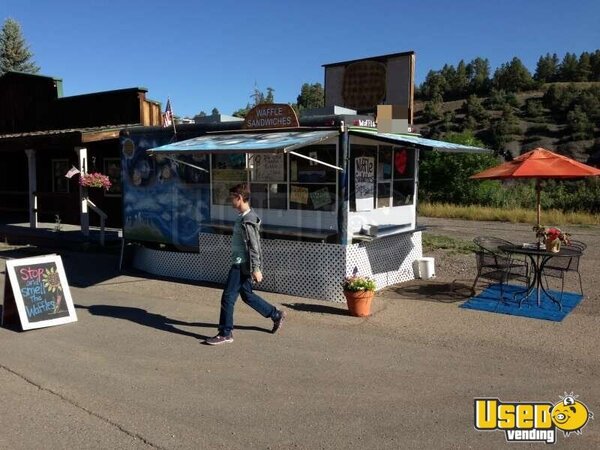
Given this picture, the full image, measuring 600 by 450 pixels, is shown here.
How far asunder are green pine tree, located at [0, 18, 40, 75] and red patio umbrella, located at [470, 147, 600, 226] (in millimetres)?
48635

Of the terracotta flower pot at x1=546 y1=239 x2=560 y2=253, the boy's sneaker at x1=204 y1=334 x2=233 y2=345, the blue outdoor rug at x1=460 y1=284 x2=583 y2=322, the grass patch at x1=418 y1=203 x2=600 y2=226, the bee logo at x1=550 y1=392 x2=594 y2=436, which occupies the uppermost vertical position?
the terracotta flower pot at x1=546 y1=239 x2=560 y2=253

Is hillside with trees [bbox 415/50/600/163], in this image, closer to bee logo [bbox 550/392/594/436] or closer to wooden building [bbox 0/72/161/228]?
wooden building [bbox 0/72/161/228]

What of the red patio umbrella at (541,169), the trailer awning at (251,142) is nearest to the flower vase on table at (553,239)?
the red patio umbrella at (541,169)

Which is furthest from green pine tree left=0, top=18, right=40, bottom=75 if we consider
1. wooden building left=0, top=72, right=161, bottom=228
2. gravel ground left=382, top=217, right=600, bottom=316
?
gravel ground left=382, top=217, right=600, bottom=316

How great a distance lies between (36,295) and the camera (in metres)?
6.77

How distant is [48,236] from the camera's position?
13625 mm

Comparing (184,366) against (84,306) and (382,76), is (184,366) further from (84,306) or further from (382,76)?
(382,76)

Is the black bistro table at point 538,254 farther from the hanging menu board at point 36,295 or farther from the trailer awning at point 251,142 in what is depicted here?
the hanging menu board at point 36,295

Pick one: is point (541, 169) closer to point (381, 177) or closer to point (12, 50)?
point (381, 177)

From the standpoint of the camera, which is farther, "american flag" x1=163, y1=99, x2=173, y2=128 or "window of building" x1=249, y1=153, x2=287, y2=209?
"american flag" x1=163, y1=99, x2=173, y2=128

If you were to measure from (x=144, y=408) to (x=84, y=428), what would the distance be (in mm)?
490

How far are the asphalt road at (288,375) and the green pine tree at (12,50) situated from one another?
4717 centimetres

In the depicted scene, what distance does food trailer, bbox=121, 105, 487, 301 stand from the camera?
8.01m

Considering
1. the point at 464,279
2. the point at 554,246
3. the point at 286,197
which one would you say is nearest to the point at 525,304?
the point at 554,246
